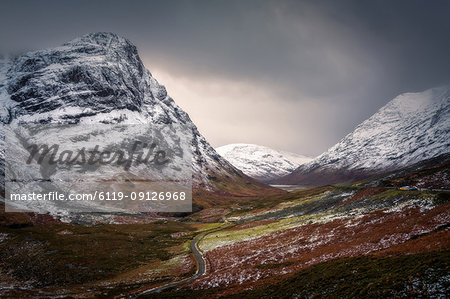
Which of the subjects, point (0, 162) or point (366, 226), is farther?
point (0, 162)

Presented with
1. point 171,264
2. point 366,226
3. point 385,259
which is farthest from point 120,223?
point 385,259

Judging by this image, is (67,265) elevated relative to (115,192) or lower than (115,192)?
lower

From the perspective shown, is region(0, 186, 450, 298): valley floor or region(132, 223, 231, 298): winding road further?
region(132, 223, 231, 298): winding road

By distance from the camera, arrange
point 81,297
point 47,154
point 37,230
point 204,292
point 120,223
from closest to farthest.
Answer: point 204,292 → point 81,297 → point 37,230 → point 120,223 → point 47,154

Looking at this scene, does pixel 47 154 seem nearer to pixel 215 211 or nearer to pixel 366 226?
pixel 215 211

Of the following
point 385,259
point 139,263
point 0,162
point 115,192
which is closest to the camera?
point 385,259

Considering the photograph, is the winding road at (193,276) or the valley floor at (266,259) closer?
the valley floor at (266,259)

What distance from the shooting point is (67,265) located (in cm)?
5822

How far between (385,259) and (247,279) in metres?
19.8

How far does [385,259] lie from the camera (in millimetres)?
27344

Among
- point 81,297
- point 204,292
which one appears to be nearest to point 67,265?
point 81,297

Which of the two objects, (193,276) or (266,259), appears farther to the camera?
(193,276)

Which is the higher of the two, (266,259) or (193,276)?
(266,259)

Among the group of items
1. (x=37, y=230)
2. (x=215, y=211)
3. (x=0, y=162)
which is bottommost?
(x=215, y=211)
